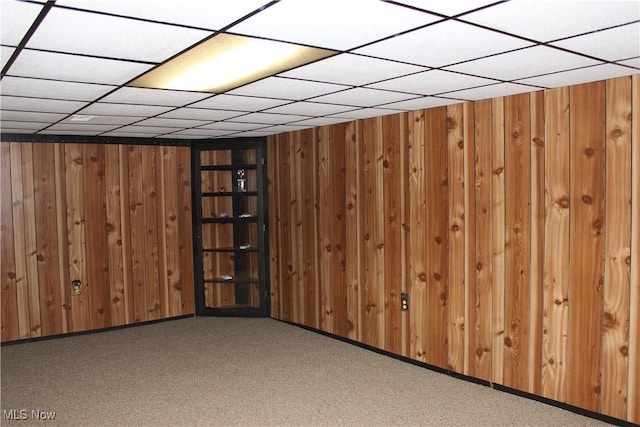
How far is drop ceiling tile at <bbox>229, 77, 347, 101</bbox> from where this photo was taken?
3065mm

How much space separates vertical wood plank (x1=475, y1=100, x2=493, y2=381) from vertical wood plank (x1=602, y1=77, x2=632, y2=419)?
848mm

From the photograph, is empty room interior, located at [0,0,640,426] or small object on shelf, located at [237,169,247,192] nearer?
empty room interior, located at [0,0,640,426]

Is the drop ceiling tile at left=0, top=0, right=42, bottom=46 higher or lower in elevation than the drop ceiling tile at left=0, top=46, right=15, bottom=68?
higher

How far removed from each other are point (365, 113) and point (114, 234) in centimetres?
337

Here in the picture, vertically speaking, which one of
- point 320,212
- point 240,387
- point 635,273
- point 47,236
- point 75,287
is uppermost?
point 320,212

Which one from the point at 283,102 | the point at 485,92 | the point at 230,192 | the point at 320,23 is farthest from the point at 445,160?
the point at 230,192

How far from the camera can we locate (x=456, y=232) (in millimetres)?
4172

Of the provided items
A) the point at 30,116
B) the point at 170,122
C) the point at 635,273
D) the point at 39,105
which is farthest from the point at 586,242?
the point at 30,116

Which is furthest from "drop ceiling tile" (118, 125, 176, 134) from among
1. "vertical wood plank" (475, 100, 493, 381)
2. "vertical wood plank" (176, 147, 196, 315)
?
"vertical wood plank" (475, 100, 493, 381)

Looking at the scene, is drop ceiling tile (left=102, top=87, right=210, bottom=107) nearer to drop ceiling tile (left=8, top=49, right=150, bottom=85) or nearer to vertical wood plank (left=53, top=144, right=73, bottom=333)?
drop ceiling tile (left=8, top=49, right=150, bottom=85)

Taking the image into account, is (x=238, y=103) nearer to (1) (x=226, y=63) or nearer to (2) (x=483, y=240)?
(1) (x=226, y=63)

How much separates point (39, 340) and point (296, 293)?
2818 mm

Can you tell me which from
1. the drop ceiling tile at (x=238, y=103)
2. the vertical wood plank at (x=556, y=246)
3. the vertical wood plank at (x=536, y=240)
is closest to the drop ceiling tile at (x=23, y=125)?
the drop ceiling tile at (x=238, y=103)

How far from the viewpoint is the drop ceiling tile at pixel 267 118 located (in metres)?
4.45
